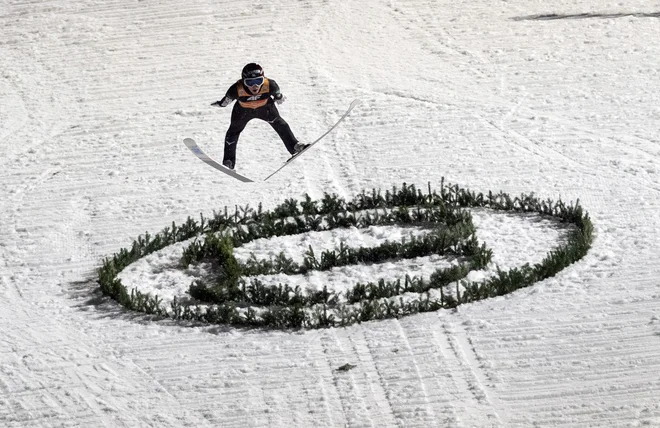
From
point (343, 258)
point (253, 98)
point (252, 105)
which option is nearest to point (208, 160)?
point (252, 105)

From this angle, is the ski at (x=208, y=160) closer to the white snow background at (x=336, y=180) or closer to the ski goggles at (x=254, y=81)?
the white snow background at (x=336, y=180)

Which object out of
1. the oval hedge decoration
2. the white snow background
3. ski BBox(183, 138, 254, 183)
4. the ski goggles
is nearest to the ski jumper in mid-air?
the ski goggles

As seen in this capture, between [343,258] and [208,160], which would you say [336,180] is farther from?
[343,258]

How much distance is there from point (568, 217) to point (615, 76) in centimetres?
511

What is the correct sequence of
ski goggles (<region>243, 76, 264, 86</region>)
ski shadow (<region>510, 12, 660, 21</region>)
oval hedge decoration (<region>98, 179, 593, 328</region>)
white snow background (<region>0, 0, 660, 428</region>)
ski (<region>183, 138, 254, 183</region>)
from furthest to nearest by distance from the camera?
ski shadow (<region>510, 12, 660, 21</region>) → ski (<region>183, 138, 254, 183</region>) → ski goggles (<region>243, 76, 264, 86</region>) → oval hedge decoration (<region>98, 179, 593, 328</region>) → white snow background (<region>0, 0, 660, 428</region>)

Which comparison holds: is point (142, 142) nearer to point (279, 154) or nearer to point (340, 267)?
point (279, 154)

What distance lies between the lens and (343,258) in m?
13.1

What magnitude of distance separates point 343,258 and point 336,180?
7.67ft

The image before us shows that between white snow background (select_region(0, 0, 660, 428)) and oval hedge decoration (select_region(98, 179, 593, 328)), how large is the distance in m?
0.19

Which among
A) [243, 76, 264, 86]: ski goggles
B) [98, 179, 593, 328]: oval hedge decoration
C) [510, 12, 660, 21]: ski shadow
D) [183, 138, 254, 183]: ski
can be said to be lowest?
[98, 179, 593, 328]: oval hedge decoration

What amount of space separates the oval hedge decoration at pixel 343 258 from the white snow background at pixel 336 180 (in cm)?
19

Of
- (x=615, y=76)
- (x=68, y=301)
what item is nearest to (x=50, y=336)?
(x=68, y=301)

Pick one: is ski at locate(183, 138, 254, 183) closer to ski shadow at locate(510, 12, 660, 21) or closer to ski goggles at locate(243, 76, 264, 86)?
ski goggles at locate(243, 76, 264, 86)

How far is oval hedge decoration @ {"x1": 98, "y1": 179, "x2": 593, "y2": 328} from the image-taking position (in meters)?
12.1
